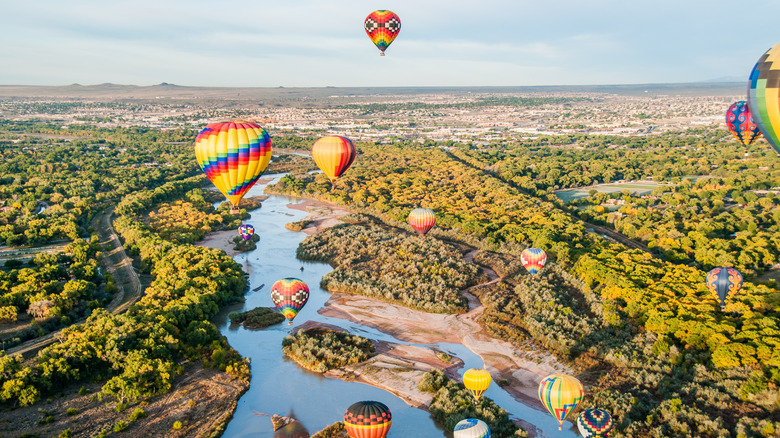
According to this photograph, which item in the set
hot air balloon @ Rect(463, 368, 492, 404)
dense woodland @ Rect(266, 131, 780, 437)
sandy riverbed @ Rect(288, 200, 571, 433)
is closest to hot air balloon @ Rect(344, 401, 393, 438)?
sandy riverbed @ Rect(288, 200, 571, 433)

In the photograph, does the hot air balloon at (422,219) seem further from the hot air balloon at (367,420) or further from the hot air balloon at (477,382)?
the hot air balloon at (367,420)

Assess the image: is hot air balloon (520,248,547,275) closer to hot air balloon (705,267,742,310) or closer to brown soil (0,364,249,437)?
hot air balloon (705,267,742,310)

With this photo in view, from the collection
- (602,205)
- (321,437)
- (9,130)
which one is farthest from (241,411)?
(9,130)

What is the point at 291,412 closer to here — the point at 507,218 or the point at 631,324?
the point at 631,324

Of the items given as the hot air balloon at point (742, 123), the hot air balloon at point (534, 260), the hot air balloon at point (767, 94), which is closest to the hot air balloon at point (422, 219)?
the hot air balloon at point (534, 260)

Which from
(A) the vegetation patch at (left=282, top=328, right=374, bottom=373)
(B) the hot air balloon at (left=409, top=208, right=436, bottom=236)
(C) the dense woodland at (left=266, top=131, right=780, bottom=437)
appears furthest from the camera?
(B) the hot air balloon at (left=409, top=208, right=436, bottom=236)

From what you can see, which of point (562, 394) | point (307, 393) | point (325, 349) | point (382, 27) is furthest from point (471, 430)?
point (382, 27)
